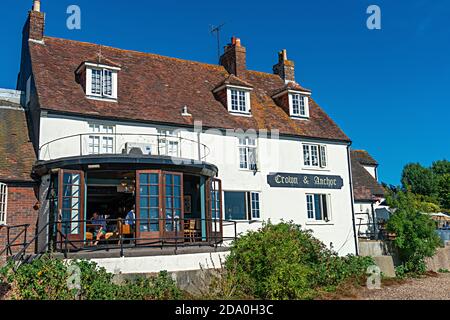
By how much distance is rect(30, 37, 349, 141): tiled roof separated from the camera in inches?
761

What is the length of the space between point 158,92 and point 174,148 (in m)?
3.50

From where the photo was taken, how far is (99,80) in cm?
2012

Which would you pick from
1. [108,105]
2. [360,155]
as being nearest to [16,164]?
[108,105]

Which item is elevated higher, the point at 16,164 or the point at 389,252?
the point at 16,164

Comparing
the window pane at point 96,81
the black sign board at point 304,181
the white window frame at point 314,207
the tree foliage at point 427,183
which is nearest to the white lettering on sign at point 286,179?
the black sign board at point 304,181

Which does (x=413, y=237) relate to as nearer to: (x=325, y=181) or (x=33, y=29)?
(x=325, y=181)

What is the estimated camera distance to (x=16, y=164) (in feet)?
57.3

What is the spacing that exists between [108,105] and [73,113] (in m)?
1.81

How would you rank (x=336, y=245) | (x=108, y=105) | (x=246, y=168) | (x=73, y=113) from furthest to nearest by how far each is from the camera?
(x=336, y=245)
(x=246, y=168)
(x=108, y=105)
(x=73, y=113)

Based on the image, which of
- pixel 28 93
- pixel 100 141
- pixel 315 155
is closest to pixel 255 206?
pixel 315 155

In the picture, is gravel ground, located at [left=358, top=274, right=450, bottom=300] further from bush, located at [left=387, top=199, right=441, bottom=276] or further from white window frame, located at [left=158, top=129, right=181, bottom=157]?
white window frame, located at [left=158, top=129, right=181, bottom=157]
